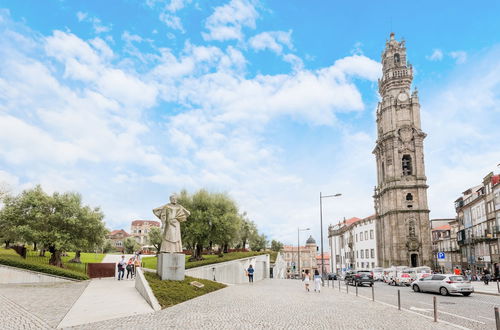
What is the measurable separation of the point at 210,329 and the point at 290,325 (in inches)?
95.2

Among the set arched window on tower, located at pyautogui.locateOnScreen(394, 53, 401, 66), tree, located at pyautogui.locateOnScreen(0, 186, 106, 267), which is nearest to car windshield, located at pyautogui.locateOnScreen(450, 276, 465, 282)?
tree, located at pyautogui.locateOnScreen(0, 186, 106, 267)

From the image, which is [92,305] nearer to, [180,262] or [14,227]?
[180,262]

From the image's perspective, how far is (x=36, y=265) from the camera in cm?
2386

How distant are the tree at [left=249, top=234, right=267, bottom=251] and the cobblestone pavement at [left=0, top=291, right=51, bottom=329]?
194 feet

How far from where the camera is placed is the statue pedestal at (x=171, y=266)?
18.0 m

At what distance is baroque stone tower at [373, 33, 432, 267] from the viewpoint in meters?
61.4

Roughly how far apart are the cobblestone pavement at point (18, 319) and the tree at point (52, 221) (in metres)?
14.2

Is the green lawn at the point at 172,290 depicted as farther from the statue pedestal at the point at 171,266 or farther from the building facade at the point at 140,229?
the building facade at the point at 140,229

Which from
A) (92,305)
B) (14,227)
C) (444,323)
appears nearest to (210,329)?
(92,305)

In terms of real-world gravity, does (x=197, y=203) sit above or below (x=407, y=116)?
below

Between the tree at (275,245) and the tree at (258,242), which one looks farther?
the tree at (275,245)

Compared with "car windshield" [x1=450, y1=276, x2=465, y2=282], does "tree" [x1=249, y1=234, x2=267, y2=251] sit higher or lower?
higher

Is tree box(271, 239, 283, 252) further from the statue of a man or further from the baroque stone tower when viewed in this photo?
the statue of a man

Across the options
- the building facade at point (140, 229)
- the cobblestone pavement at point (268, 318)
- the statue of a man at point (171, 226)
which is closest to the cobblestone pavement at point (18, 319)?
the cobblestone pavement at point (268, 318)
